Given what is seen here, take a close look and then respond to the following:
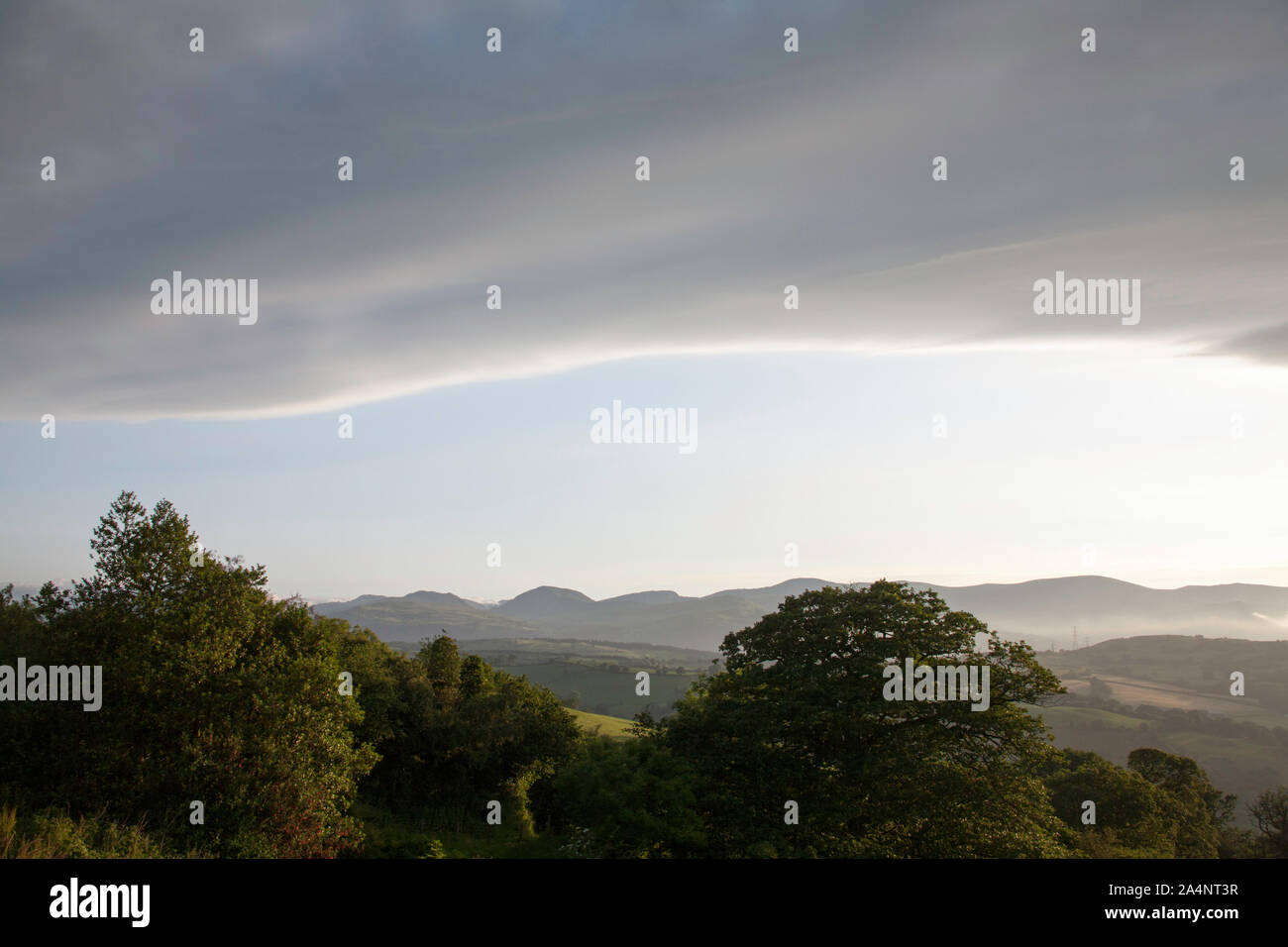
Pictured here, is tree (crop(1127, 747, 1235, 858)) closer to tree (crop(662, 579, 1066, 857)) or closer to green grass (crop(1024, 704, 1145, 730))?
tree (crop(662, 579, 1066, 857))

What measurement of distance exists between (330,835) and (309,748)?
11.4 ft

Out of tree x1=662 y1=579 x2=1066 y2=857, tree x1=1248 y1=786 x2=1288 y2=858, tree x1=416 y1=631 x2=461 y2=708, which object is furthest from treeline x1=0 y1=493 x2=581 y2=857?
tree x1=1248 y1=786 x2=1288 y2=858

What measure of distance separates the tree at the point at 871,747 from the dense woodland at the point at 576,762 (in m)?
0.10

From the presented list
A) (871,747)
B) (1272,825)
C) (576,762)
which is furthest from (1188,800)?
(576,762)

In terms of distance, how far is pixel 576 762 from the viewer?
30.8m

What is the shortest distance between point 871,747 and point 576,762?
1294cm

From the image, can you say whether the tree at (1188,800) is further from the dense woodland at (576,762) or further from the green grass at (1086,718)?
the green grass at (1086,718)

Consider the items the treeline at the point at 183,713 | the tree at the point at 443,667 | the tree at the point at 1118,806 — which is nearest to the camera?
the treeline at the point at 183,713

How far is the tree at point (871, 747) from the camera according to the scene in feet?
92.4

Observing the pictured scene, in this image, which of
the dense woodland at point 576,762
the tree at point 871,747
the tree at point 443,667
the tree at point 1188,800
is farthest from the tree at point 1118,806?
the tree at point 443,667

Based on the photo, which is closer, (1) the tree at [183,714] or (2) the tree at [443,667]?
(1) the tree at [183,714]

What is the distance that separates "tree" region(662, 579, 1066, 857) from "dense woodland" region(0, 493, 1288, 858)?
0.10 m

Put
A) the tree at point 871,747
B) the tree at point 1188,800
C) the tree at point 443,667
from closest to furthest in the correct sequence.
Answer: the tree at point 871,747, the tree at point 1188,800, the tree at point 443,667
